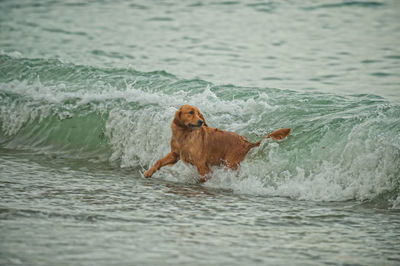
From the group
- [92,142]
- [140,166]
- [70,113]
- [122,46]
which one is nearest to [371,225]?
[140,166]

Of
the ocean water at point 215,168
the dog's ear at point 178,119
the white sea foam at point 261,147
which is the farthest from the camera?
the dog's ear at point 178,119

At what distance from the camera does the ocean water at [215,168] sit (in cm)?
546

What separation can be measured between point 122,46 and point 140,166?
913 cm

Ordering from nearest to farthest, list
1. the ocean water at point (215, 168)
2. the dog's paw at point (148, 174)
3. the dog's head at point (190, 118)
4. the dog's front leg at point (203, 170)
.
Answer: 1. the ocean water at point (215, 168)
2. the dog's head at point (190, 118)
3. the dog's front leg at point (203, 170)
4. the dog's paw at point (148, 174)

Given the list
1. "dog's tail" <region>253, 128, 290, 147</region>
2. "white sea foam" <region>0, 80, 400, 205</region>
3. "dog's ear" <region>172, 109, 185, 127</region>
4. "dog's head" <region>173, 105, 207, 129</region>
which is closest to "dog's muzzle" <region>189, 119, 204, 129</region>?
"dog's head" <region>173, 105, 207, 129</region>

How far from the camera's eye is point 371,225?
→ 20.5ft

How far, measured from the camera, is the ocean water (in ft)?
17.9

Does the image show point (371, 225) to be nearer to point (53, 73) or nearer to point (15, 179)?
point (15, 179)

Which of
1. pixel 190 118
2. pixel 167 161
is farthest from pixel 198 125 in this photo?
pixel 167 161

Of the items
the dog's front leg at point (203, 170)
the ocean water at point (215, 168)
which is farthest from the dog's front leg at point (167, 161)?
the dog's front leg at point (203, 170)

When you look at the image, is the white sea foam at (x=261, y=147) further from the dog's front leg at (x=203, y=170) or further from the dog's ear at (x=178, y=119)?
the dog's ear at (x=178, y=119)

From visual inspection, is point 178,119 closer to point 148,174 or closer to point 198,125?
point 198,125

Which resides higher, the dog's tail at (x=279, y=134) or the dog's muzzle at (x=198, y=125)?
the dog's muzzle at (x=198, y=125)

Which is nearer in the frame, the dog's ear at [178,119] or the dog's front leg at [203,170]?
the dog's ear at [178,119]
